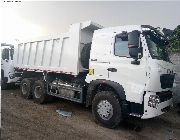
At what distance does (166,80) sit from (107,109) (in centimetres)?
186

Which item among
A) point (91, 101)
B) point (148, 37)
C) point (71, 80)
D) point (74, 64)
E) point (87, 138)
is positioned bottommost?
point (87, 138)

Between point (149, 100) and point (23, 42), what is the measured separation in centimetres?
715

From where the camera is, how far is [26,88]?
1009 centimetres

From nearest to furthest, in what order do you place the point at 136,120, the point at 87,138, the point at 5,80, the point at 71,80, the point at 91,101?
1. the point at 87,138
2. the point at 91,101
3. the point at 136,120
4. the point at 71,80
5. the point at 5,80

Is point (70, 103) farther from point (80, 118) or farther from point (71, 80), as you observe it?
point (80, 118)

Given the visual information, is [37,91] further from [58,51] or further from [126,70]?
[126,70]

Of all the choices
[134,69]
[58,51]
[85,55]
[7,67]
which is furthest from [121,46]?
[7,67]

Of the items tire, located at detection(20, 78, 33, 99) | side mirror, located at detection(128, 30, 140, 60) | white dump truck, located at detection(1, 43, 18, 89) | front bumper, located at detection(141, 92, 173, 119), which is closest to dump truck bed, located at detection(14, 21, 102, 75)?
tire, located at detection(20, 78, 33, 99)

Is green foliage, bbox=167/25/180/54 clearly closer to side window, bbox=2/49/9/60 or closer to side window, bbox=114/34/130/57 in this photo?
side window, bbox=114/34/130/57

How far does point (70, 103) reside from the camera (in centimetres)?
958

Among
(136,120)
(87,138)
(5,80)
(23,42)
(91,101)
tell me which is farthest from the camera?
(5,80)

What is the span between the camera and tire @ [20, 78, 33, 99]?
9891 millimetres

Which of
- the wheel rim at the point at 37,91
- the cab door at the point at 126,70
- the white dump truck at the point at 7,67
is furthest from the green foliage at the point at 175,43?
the white dump truck at the point at 7,67

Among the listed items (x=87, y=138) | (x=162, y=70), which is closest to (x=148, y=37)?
(x=162, y=70)
